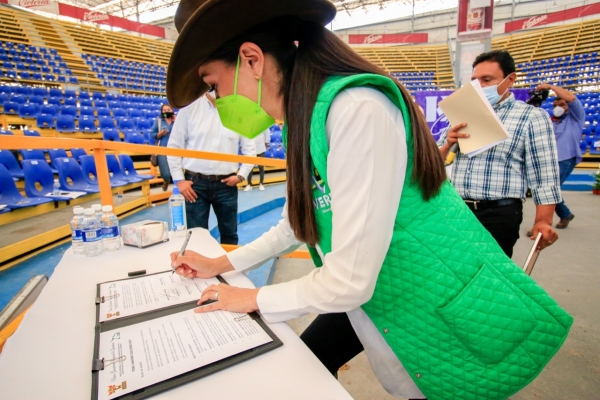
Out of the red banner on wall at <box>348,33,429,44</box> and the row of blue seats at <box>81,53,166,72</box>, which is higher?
the red banner on wall at <box>348,33,429,44</box>

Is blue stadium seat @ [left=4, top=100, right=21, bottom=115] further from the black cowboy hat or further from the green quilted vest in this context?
the green quilted vest

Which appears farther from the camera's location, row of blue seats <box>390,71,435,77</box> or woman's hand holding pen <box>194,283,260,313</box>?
row of blue seats <box>390,71,435,77</box>

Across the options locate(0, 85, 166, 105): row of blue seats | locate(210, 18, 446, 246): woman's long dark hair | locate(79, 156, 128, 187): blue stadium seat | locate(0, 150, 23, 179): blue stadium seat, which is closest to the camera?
locate(210, 18, 446, 246): woman's long dark hair

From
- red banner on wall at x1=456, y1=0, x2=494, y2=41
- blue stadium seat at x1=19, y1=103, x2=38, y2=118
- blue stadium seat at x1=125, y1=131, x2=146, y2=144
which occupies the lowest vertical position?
blue stadium seat at x1=125, y1=131, x2=146, y2=144

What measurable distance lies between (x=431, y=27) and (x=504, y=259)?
78.0 ft

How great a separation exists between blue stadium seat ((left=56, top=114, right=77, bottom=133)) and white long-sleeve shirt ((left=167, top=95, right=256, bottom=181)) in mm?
6574

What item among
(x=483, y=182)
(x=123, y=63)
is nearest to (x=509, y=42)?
(x=123, y=63)

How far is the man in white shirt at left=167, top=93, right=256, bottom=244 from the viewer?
2.15 metres

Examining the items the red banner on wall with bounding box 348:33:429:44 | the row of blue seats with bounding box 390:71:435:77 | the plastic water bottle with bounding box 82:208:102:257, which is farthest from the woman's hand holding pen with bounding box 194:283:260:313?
the red banner on wall with bounding box 348:33:429:44

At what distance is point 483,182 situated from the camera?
162cm

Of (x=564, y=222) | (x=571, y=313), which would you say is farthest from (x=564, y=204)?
(x=571, y=313)

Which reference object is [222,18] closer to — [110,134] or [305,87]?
[305,87]

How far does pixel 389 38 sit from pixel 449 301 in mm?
23080

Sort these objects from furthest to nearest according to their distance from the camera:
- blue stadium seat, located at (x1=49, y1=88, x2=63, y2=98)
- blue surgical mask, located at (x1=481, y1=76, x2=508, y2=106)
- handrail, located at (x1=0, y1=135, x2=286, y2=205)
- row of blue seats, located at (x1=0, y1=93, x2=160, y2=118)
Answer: blue stadium seat, located at (x1=49, y1=88, x2=63, y2=98), row of blue seats, located at (x1=0, y1=93, x2=160, y2=118), blue surgical mask, located at (x1=481, y1=76, x2=508, y2=106), handrail, located at (x1=0, y1=135, x2=286, y2=205)
